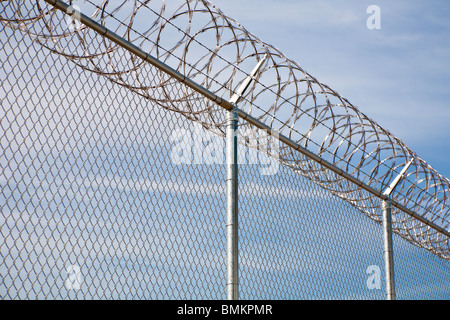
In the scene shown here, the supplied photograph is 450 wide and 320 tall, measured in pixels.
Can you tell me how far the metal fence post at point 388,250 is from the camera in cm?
719

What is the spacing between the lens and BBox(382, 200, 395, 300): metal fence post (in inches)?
283

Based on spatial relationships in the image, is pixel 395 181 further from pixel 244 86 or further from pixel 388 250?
pixel 244 86

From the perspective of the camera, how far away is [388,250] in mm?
7336

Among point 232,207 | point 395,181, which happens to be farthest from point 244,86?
point 395,181

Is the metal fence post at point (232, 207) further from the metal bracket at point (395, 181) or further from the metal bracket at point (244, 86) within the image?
the metal bracket at point (395, 181)

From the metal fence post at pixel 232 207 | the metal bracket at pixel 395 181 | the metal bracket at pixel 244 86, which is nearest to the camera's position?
the metal fence post at pixel 232 207

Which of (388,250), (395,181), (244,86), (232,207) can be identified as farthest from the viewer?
(395,181)

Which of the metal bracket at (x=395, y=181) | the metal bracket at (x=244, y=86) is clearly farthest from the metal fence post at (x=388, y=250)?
the metal bracket at (x=244, y=86)

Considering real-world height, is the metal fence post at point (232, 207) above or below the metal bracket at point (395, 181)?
below

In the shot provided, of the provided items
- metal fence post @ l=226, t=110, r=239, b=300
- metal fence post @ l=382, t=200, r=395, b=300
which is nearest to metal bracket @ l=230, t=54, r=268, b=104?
metal fence post @ l=226, t=110, r=239, b=300

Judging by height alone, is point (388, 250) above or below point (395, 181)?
below

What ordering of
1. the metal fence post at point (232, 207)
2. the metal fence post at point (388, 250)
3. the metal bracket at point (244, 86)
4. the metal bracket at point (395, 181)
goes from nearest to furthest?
the metal fence post at point (232, 207)
the metal bracket at point (244, 86)
the metal fence post at point (388, 250)
the metal bracket at point (395, 181)

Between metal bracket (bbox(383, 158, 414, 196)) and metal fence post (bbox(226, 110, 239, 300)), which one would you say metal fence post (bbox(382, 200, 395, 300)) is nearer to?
metal bracket (bbox(383, 158, 414, 196))
